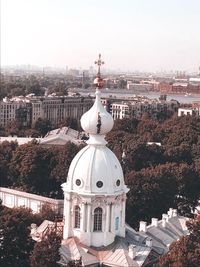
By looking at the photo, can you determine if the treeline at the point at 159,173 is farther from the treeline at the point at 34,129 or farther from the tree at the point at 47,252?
the treeline at the point at 34,129

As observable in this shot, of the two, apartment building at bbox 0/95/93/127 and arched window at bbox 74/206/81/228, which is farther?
apartment building at bbox 0/95/93/127

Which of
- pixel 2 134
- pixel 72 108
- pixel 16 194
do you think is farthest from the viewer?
pixel 72 108

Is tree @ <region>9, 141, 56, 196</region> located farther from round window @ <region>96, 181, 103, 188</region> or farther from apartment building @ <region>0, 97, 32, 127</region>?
apartment building @ <region>0, 97, 32, 127</region>

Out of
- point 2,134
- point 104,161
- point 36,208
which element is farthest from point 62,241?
point 2,134

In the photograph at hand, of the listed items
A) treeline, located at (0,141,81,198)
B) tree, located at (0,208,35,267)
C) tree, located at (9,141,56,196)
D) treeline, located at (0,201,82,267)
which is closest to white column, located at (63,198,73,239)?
treeline, located at (0,201,82,267)

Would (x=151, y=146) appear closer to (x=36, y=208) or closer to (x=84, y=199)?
(x=36, y=208)

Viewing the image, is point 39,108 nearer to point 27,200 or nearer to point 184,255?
point 27,200

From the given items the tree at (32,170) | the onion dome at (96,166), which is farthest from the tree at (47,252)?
the tree at (32,170)
